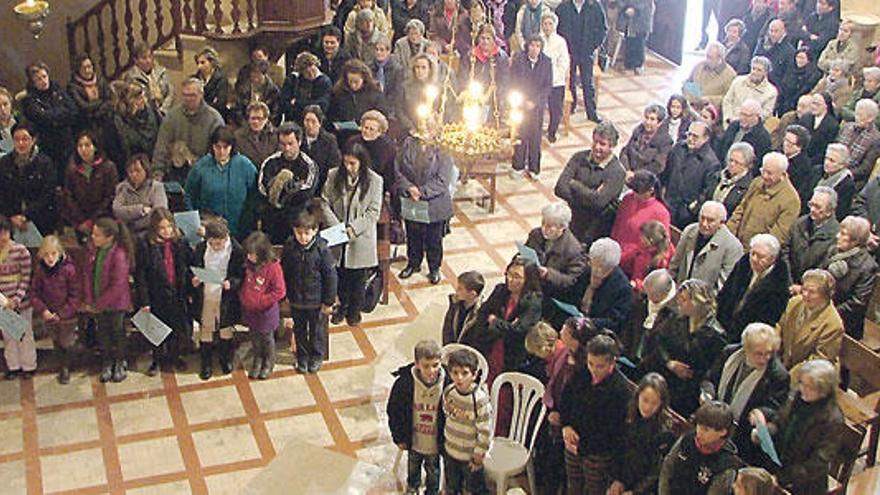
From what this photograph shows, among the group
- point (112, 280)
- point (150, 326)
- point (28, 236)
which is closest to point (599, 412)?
point (150, 326)

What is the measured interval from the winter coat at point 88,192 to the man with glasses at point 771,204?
15.7 ft

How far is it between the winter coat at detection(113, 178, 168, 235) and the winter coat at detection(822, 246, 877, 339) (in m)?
4.86

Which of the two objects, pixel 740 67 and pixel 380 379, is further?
pixel 740 67

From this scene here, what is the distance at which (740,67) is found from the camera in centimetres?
1257

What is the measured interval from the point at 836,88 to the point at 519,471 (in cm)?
570

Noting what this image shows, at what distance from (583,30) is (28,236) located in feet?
22.2

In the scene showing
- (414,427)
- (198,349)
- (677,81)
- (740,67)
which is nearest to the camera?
(414,427)

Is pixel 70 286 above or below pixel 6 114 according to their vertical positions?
below

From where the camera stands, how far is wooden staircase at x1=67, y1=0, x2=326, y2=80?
11.5 m

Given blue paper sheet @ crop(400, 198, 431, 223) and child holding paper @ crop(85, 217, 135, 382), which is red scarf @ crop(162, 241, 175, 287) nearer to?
child holding paper @ crop(85, 217, 135, 382)

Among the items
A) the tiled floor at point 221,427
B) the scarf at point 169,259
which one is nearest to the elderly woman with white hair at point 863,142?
the tiled floor at point 221,427

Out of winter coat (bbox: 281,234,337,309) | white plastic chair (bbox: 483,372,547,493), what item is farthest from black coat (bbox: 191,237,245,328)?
white plastic chair (bbox: 483,372,547,493)

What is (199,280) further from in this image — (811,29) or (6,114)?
(811,29)

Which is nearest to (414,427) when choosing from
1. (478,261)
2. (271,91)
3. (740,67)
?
(478,261)
